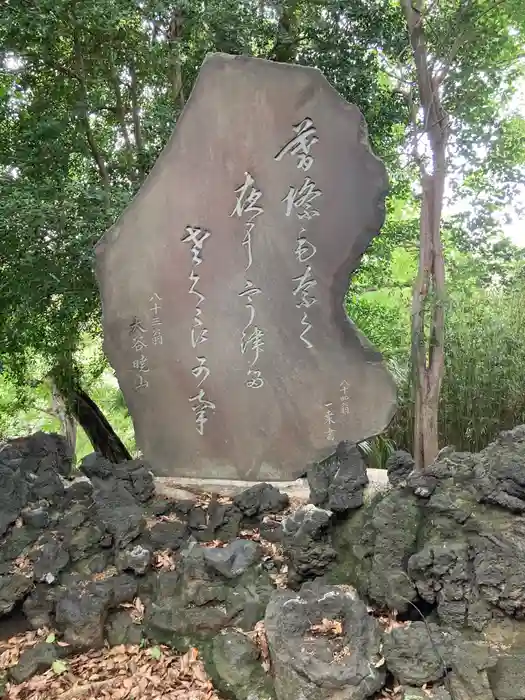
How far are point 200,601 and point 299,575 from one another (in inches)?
17.2

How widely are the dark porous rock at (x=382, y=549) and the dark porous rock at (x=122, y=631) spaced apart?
0.86m

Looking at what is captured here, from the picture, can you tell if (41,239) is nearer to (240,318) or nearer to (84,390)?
(240,318)

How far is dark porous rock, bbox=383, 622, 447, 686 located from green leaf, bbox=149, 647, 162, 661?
949 mm

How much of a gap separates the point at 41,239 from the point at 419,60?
9.65 feet

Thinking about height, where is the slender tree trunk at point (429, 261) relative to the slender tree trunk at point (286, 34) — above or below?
below

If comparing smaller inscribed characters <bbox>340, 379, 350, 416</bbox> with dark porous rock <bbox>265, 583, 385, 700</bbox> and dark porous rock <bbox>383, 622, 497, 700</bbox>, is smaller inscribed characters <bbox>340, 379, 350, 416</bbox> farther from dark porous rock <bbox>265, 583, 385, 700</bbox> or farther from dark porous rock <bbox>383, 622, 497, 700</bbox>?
dark porous rock <bbox>383, 622, 497, 700</bbox>

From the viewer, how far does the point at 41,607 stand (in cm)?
257

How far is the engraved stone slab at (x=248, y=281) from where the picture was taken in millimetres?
3287

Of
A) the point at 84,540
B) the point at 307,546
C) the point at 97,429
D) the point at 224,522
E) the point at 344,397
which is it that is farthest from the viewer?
the point at 97,429

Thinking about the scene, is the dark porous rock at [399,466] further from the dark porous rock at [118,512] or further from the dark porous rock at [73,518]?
the dark porous rock at [73,518]

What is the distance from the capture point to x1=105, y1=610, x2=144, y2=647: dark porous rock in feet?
8.05

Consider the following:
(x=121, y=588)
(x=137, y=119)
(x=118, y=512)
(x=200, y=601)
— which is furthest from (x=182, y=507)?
(x=137, y=119)

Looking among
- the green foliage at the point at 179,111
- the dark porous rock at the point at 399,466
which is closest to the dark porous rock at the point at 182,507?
the dark porous rock at the point at 399,466

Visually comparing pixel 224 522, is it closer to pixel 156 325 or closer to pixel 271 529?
pixel 271 529
